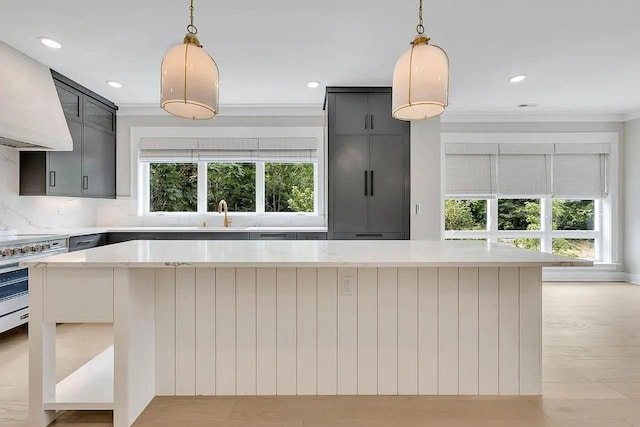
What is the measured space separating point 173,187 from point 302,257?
12.4 ft

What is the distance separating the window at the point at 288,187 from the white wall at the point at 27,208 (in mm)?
2336

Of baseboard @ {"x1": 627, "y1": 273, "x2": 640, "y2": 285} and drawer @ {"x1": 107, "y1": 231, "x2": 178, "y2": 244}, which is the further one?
baseboard @ {"x1": 627, "y1": 273, "x2": 640, "y2": 285}

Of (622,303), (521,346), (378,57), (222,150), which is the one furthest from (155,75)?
(622,303)

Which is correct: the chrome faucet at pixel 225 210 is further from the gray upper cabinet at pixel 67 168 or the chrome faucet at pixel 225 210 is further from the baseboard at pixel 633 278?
the baseboard at pixel 633 278

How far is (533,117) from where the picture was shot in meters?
5.18

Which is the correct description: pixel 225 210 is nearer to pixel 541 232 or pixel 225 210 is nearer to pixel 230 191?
pixel 230 191

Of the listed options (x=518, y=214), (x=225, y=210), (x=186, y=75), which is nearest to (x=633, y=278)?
(x=518, y=214)

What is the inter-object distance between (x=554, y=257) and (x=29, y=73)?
4280mm

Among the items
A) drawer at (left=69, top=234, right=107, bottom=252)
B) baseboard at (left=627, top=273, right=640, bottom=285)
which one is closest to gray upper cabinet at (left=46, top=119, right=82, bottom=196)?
drawer at (left=69, top=234, right=107, bottom=252)

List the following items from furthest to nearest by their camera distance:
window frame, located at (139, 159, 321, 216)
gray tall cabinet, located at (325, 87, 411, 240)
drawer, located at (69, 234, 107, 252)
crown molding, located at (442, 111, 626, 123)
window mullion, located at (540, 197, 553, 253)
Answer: window mullion, located at (540, 197, 553, 253) → crown molding, located at (442, 111, 626, 123) → window frame, located at (139, 159, 321, 216) → gray tall cabinet, located at (325, 87, 411, 240) → drawer, located at (69, 234, 107, 252)

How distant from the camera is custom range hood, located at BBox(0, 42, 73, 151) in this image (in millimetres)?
2916

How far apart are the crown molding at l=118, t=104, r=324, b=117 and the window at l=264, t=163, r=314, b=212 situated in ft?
2.28

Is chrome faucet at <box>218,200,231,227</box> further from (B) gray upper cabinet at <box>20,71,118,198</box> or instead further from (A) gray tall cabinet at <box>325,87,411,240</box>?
(A) gray tall cabinet at <box>325,87,411,240</box>

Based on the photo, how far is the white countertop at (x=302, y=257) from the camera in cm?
163
